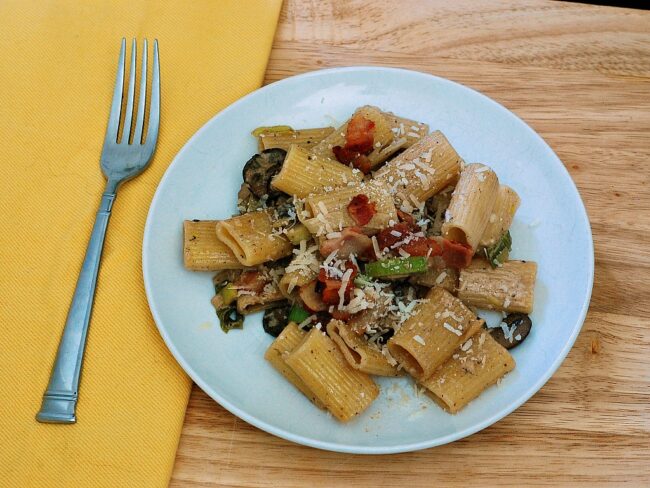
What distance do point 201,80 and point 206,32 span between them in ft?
0.80

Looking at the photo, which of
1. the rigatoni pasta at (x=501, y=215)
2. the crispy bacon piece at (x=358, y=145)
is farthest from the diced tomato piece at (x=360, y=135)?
the rigatoni pasta at (x=501, y=215)

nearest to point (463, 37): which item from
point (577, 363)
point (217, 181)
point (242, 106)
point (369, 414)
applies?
point (242, 106)

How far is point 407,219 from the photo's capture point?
5.92 ft

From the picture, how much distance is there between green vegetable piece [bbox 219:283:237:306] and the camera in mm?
1797

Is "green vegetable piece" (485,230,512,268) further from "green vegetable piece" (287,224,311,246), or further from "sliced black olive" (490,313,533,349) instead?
"green vegetable piece" (287,224,311,246)

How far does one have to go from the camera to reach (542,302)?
1821 mm

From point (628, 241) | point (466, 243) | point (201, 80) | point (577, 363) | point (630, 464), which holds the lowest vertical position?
point (630, 464)

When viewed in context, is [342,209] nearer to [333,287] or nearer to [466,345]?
[333,287]

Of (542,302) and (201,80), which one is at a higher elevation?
(201,80)

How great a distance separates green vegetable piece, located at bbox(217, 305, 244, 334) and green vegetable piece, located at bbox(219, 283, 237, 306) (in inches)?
0.7

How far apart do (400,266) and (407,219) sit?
0.17 metres

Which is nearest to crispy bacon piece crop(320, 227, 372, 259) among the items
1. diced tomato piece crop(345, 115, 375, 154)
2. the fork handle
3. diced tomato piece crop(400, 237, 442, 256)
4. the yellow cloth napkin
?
diced tomato piece crop(400, 237, 442, 256)

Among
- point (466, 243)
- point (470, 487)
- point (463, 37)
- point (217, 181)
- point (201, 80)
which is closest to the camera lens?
point (470, 487)

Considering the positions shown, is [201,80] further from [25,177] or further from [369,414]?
[369,414]
